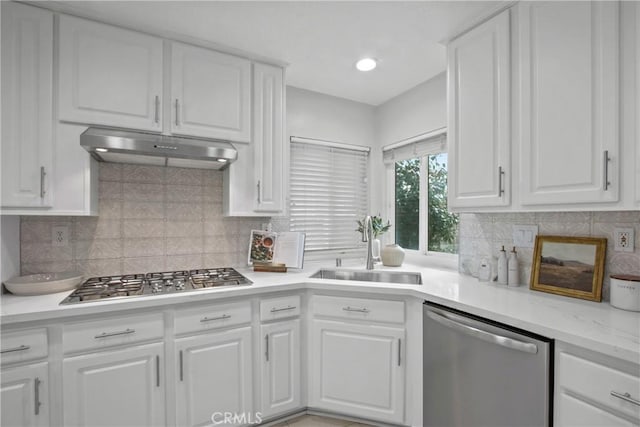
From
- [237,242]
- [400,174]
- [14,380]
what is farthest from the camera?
[400,174]

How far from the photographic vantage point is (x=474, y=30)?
1805 mm

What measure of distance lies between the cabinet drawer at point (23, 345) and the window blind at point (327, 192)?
5.84 feet

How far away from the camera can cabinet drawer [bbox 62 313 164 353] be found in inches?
58.0

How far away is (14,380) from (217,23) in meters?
2.05

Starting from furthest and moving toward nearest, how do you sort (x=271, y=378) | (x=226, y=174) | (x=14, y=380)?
(x=226, y=174), (x=271, y=378), (x=14, y=380)

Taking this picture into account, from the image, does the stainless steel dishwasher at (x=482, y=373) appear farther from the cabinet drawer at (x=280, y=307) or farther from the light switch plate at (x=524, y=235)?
the cabinet drawer at (x=280, y=307)

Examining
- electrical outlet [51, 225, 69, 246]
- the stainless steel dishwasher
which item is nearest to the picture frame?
the stainless steel dishwasher

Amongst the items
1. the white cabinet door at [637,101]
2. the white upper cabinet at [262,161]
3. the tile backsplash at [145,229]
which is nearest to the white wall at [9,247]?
the tile backsplash at [145,229]

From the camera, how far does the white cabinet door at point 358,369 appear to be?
1.85 metres

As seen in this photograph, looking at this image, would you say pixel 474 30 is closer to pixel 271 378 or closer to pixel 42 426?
pixel 271 378

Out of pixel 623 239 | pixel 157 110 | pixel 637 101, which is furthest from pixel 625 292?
pixel 157 110

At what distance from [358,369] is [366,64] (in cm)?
209

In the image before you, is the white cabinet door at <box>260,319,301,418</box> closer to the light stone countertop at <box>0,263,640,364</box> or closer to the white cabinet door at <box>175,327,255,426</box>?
the white cabinet door at <box>175,327,255,426</box>

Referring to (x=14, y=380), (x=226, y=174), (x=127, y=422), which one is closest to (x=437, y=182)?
(x=226, y=174)
